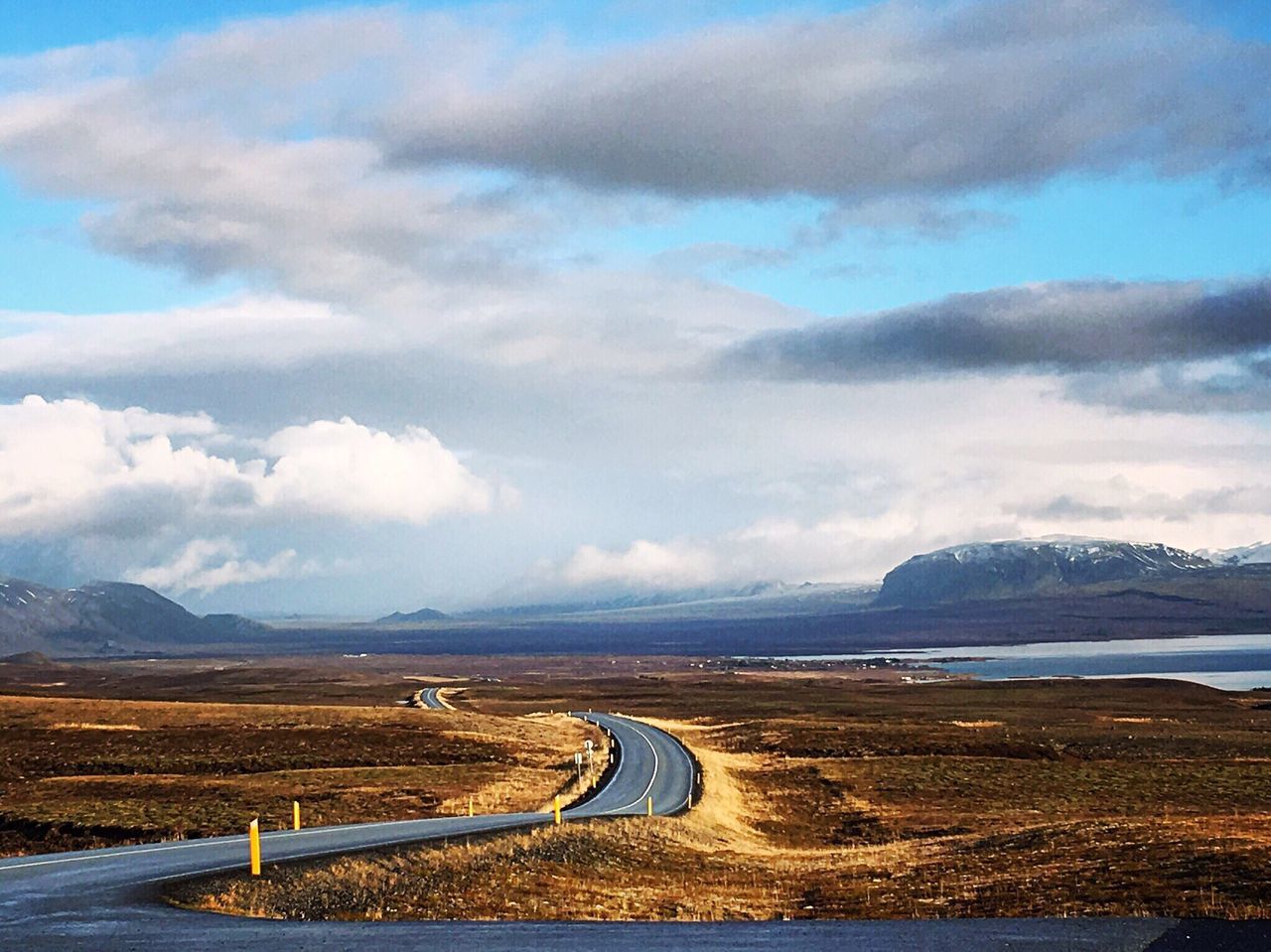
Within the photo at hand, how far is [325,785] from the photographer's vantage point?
202 ft

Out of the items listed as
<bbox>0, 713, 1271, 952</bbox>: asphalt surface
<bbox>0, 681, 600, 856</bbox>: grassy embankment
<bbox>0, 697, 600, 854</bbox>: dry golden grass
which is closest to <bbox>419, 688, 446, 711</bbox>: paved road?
<bbox>0, 697, 600, 854</bbox>: dry golden grass

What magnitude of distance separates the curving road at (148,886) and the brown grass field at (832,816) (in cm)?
191

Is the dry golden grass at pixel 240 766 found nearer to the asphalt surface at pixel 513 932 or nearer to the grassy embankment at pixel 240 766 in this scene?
the grassy embankment at pixel 240 766

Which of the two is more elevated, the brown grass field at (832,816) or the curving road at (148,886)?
the curving road at (148,886)

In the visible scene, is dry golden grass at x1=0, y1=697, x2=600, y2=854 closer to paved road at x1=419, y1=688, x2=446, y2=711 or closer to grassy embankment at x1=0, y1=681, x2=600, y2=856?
grassy embankment at x1=0, y1=681, x2=600, y2=856

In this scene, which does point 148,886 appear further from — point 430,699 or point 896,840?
point 430,699

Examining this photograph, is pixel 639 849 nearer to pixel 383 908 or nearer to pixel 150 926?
pixel 383 908

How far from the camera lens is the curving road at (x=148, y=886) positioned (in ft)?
66.2

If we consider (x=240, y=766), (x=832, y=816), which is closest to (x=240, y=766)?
(x=240, y=766)

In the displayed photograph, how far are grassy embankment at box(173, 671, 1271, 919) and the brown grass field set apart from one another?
131 millimetres

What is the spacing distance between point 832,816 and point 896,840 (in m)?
9.42

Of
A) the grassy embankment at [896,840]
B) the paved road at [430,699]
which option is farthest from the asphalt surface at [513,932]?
the paved road at [430,699]

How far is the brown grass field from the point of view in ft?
86.9

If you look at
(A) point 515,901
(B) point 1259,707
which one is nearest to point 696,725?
(B) point 1259,707
